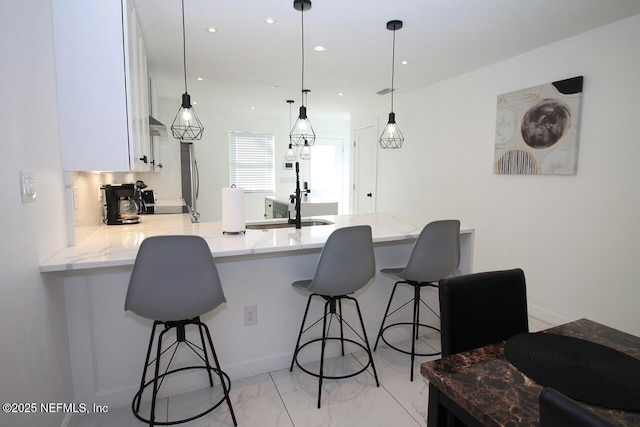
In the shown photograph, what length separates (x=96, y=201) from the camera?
2.63m

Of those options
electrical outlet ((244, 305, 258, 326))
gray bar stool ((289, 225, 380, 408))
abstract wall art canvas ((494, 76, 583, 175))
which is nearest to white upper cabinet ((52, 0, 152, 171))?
electrical outlet ((244, 305, 258, 326))

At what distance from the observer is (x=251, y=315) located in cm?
219

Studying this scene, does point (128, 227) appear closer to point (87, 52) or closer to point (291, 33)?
point (87, 52)

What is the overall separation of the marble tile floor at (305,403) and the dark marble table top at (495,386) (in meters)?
1.03

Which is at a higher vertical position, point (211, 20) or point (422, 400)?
point (211, 20)

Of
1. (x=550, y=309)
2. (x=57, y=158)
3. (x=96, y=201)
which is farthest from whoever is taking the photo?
(x=550, y=309)

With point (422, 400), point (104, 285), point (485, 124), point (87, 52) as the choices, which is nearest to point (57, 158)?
point (87, 52)

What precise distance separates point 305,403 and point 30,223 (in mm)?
1617

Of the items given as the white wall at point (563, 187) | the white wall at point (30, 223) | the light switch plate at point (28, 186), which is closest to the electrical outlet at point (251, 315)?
the white wall at point (30, 223)

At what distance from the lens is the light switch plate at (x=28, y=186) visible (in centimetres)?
130

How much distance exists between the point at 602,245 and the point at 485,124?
5.36ft

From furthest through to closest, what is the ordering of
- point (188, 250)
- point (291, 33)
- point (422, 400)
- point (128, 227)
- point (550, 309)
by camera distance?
1. point (550, 309)
2. point (291, 33)
3. point (128, 227)
4. point (422, 400)
5. point (188, 250)

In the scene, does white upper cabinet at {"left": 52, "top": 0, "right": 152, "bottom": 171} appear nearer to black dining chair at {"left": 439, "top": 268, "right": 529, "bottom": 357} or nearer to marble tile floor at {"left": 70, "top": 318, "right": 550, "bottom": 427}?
marble tile floor at {"left": 70, "top": 318, "right": 550, "bottom": 427}

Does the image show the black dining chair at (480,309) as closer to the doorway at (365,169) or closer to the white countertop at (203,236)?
the white countertop at (203,236)
